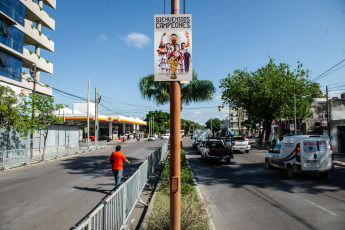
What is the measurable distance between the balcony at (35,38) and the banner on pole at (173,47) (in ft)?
105

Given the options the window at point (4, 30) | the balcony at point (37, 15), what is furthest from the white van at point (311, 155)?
the balcony at point (37, 15)

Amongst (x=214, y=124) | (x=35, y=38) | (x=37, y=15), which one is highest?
(x=37, y=15)

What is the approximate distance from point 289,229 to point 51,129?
1097 inches

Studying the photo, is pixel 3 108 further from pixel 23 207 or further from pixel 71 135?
pixel 71 135

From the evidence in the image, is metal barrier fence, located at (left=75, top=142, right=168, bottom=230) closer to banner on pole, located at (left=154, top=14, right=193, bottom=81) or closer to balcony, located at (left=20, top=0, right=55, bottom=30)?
banner on pole, located at (left=154, top=14, right=193, bottom=81)

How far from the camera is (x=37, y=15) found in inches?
1243

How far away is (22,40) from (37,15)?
196 inches

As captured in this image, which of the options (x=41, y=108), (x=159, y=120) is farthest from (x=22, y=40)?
(x=159, y=120)

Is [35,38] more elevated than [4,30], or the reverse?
[35,38]

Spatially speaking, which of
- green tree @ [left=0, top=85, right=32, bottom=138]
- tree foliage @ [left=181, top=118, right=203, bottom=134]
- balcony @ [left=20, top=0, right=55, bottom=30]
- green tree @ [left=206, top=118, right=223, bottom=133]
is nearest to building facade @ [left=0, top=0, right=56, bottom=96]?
balcony @ [left=20, top=0, right=55, bottom=30]

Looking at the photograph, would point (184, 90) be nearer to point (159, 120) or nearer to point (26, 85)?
point (26, 85)

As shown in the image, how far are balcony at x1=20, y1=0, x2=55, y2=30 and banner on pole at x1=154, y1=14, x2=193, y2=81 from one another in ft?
106

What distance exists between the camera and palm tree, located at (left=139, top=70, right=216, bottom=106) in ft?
61.4

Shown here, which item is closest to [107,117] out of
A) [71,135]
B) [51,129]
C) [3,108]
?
[71,135]
